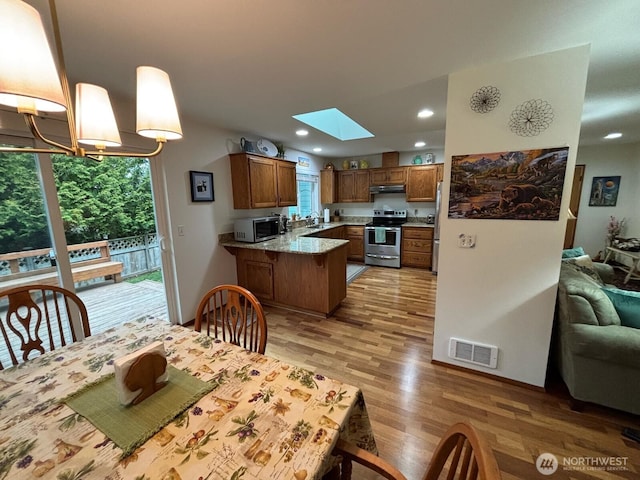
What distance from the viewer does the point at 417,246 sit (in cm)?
512

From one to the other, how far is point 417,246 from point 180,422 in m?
4.92

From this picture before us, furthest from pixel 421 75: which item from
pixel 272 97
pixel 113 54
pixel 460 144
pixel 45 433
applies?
pixel 45 433

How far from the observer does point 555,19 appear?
1.35m

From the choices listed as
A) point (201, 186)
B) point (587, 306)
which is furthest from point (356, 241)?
point (587, 306)

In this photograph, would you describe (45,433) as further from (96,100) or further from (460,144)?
(460,144)

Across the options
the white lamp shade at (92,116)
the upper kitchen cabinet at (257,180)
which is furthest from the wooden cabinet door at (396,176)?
the white lamp shade at (92,116)

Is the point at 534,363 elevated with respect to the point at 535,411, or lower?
elevated

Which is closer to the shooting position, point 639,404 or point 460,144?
point 639,404

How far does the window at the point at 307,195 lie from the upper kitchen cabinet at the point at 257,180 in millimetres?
1214

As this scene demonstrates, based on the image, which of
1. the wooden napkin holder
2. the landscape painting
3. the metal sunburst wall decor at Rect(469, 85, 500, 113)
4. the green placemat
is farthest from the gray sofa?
the wooden napkin holder

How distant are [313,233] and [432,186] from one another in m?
2.60

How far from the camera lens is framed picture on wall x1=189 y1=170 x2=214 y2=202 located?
2.98 meters

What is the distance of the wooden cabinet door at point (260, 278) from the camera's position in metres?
3.45

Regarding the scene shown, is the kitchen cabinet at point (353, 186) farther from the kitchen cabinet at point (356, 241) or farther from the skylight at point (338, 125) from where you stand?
the skylight at point (338, 125)
